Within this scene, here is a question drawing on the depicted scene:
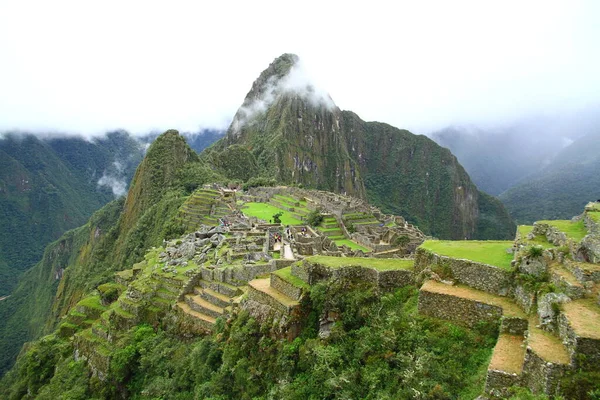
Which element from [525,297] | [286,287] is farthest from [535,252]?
[286,287]

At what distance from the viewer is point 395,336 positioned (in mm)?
9523

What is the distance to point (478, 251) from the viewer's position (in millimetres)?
10836

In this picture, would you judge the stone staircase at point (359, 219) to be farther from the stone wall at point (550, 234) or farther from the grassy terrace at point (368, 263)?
the stone wall at point (550, 234)

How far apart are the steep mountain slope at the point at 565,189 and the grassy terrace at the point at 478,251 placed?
12948cm

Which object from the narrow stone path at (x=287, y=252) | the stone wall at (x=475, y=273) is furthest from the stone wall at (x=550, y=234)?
the narrow stone path at (x=287, y=252)

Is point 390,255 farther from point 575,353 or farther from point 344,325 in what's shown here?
point 575,353

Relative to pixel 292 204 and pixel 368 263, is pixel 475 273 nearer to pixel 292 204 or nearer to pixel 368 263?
pixel 368 263

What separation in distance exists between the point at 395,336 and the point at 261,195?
2859 inches

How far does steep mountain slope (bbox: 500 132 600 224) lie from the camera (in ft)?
425

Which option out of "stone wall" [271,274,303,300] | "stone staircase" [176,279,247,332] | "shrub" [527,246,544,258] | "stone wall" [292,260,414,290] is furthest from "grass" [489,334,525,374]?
"stone staircase" [176,279,247,332]

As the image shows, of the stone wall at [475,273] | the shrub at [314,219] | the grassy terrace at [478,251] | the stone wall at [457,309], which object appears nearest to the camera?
the stone wall at [457,309]

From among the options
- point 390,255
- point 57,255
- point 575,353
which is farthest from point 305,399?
point 57,255

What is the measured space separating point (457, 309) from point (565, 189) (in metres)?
164

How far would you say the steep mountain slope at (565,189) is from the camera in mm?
129625
